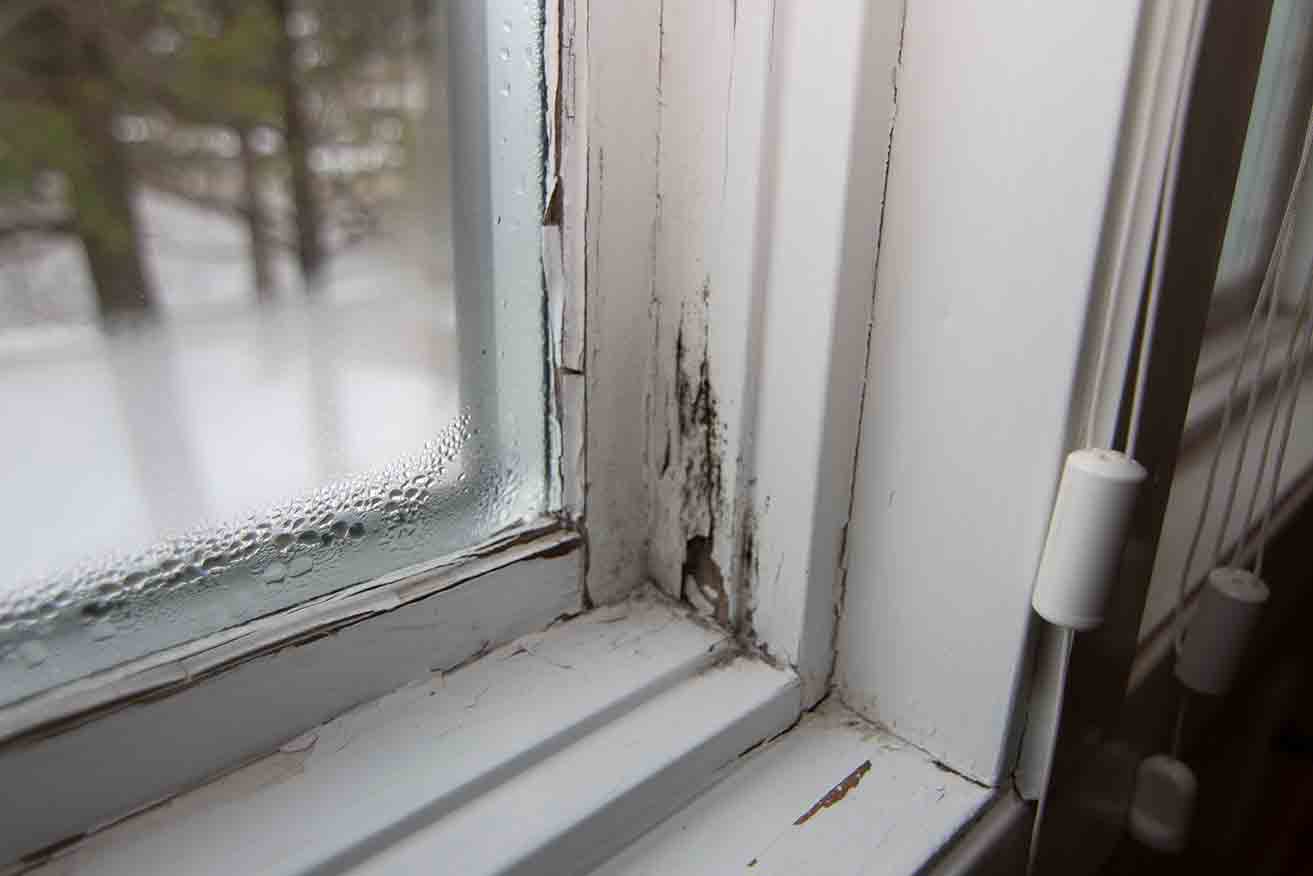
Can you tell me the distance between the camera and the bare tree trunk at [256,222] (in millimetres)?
368

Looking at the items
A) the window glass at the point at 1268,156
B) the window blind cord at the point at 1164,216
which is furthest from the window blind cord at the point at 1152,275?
the window glass at the point at 1268,156

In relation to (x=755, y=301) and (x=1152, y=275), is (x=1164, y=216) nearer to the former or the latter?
(x=1152, y=275)

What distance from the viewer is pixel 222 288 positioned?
1.24ft

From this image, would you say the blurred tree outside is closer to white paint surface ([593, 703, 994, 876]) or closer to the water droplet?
the water droplet

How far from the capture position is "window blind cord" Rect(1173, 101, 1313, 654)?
532mm

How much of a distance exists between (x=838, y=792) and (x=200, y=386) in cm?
37

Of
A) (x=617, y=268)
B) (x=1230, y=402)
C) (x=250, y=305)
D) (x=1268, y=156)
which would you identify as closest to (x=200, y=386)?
(x=250, y=305)

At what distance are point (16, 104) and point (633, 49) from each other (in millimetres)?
264

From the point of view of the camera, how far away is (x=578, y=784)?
1.35 ft

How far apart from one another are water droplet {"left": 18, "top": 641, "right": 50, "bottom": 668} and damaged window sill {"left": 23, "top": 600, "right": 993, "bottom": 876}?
0.25 feet

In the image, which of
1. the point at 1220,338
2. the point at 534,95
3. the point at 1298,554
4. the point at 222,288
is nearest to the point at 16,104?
the point at 222,288

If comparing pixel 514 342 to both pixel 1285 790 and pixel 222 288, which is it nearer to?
pixel 222 288

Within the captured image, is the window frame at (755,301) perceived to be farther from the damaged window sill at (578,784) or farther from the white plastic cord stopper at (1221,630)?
the white plastic cord stopper at (1221,630)

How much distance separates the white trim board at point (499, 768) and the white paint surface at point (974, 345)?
0.09 metres
